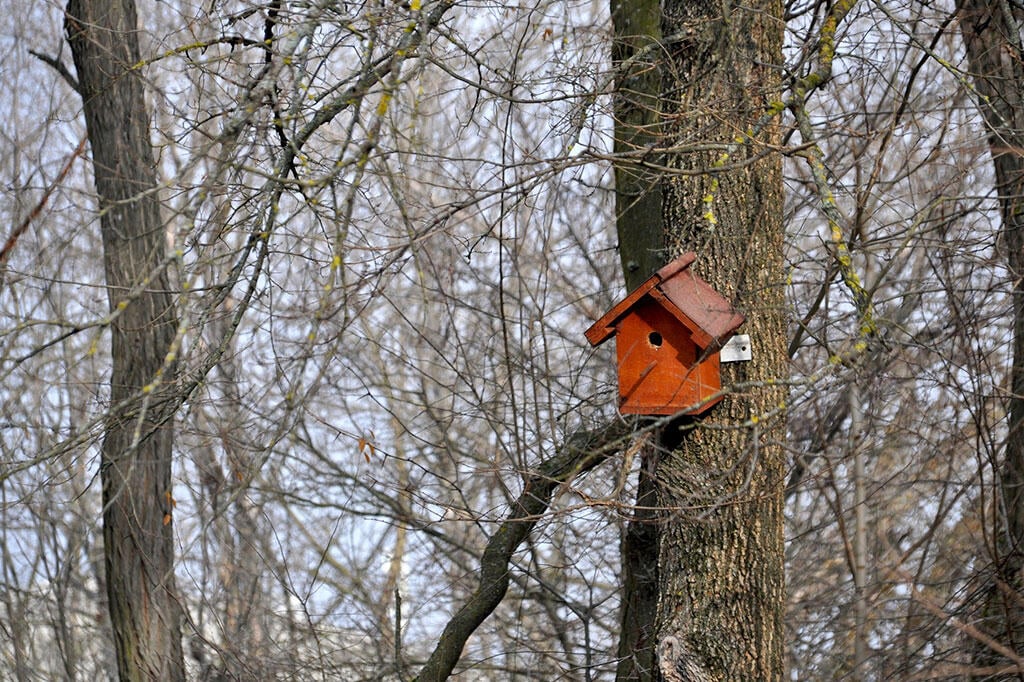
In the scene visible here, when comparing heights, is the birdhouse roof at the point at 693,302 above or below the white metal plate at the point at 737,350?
above

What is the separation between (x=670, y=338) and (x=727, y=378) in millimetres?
250

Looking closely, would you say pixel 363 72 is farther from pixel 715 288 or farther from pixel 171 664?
pixel 171 664

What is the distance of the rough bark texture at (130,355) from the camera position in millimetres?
5945

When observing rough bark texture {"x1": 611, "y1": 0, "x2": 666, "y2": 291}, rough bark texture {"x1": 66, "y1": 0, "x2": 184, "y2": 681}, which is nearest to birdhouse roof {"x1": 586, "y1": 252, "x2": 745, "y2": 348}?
rough bark texture {"x1": 611, "y1": 0, "x2": 666, "y2": 291}

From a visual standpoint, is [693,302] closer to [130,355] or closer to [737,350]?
[737,350]

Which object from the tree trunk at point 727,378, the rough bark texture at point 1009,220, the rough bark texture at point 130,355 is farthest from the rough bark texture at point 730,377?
the rough bark texture at point 130,355

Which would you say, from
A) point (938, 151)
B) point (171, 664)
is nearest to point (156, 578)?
point (171, 664)

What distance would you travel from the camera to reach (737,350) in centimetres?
389

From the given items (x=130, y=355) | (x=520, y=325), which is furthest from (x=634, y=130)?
(x=130, y=355)

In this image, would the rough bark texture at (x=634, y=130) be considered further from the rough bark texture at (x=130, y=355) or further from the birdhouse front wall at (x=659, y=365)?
the rough bark texture at (x=130, y=355)

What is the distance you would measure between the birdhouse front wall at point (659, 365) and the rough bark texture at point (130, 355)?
2.93m

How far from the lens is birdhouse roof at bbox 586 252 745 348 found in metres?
3.77

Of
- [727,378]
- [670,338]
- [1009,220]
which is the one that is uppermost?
[1009,220]

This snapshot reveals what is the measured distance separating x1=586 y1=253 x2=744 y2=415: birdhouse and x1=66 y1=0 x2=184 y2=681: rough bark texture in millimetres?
2923
